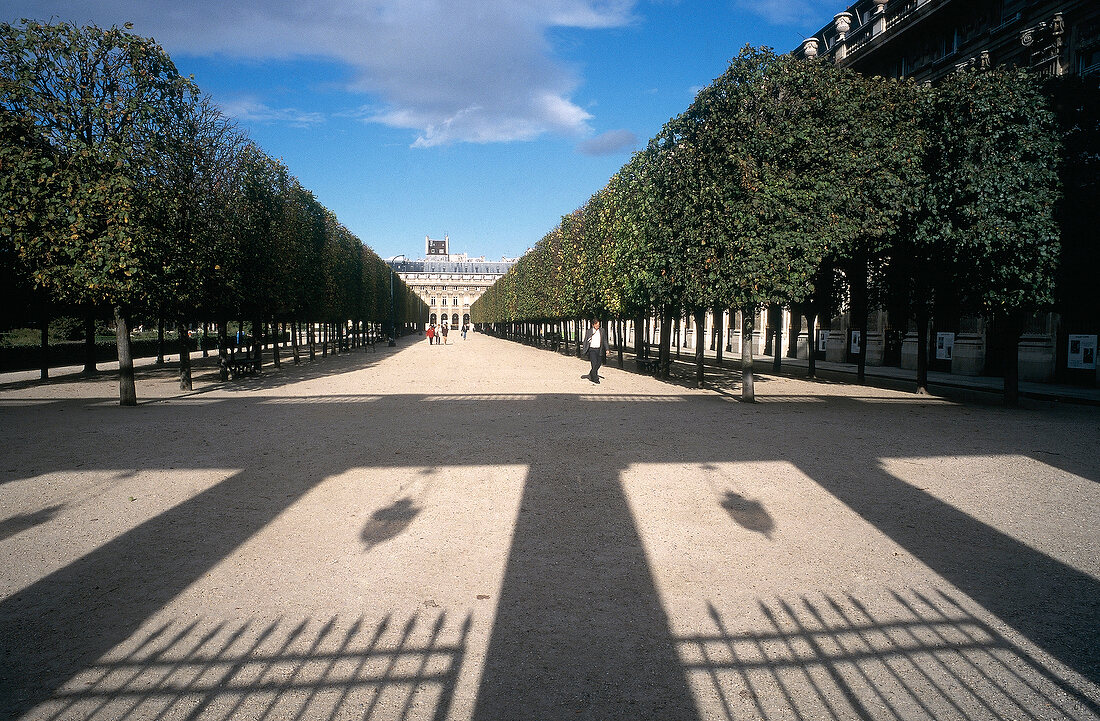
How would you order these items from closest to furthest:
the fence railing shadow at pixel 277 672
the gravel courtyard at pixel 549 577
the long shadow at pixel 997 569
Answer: the fence railing shadow at pixel 277 672 → the gravel courtyard at pixel 549 577 → the long shadow at pixel 997 569

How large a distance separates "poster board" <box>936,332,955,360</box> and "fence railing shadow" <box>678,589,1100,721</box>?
2622 cm

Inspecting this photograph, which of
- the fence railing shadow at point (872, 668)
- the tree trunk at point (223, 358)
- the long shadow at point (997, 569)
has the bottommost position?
the long shadow at point (997, 569)

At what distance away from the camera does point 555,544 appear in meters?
5.61

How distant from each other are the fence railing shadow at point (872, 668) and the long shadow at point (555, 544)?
0.89 feet

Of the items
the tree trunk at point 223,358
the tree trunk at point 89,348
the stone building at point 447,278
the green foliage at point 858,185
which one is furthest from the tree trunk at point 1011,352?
the stone building at point 447,278

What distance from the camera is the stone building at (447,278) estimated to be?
16512 centimetres

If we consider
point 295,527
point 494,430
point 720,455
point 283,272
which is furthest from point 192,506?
point 283,272

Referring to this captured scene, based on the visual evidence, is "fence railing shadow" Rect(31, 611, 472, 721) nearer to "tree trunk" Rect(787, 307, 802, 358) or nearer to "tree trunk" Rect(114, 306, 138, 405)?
"tree trunk" Rect(114, 306, 138, 405)

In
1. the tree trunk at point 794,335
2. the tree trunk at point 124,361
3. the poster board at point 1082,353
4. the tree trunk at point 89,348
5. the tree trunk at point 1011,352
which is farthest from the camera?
the tree trunk at point 794,335

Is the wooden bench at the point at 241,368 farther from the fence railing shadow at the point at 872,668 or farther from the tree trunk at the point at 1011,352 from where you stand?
the tree trunk at the point at 1011,352

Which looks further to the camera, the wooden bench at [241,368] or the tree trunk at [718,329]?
the wooden bench at [241,368]

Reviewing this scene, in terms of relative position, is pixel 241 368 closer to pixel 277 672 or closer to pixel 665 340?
pixel 665 340

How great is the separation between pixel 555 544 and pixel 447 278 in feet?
562

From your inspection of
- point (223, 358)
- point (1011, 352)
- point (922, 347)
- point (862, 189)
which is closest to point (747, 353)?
point (862, 189)
